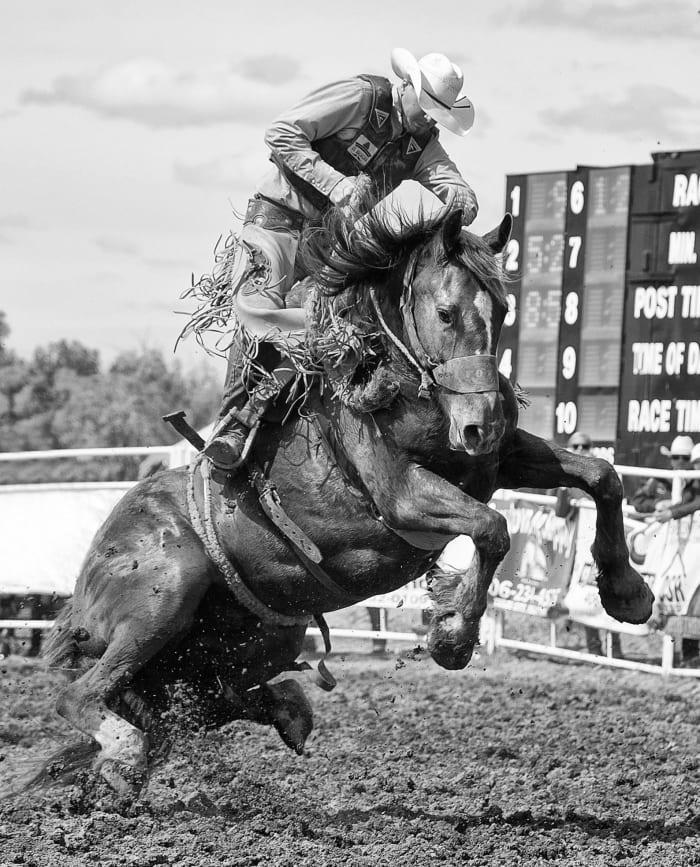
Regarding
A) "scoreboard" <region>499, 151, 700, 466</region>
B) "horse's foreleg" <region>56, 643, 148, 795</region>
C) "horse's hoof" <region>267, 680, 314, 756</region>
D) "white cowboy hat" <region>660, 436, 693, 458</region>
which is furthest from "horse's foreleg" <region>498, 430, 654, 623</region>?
"scoreboard" <region>499, 151, 700, 466</region>

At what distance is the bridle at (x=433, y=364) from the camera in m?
4.69

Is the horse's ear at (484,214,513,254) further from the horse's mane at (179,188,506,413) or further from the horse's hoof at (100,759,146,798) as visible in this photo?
the horse's hoof at (100,759,146,798)

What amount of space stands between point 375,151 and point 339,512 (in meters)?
1.46

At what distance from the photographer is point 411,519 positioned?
15.8 ft

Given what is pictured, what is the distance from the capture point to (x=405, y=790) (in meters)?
6.00

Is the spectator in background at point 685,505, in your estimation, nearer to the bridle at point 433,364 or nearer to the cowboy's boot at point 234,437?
the cowboy's boot at point 234,437

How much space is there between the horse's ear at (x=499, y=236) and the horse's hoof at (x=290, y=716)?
7.41ft

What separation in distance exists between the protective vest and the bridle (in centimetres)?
56

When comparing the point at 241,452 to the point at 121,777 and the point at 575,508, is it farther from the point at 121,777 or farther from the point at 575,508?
the point at 575,508

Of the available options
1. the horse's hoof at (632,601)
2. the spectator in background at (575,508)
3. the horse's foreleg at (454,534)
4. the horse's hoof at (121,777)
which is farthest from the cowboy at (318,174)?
the spectator in background at (575,508)

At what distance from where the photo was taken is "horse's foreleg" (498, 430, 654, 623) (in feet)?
16.9

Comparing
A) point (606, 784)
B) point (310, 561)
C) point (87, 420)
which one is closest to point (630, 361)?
point (606, 784)

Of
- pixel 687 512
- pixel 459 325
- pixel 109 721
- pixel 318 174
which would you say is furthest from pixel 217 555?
pixel 687 512

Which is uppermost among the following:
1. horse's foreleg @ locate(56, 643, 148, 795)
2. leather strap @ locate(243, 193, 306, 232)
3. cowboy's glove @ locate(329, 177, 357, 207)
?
cowboy's glove @ locate(329, 177, 357, 207)
